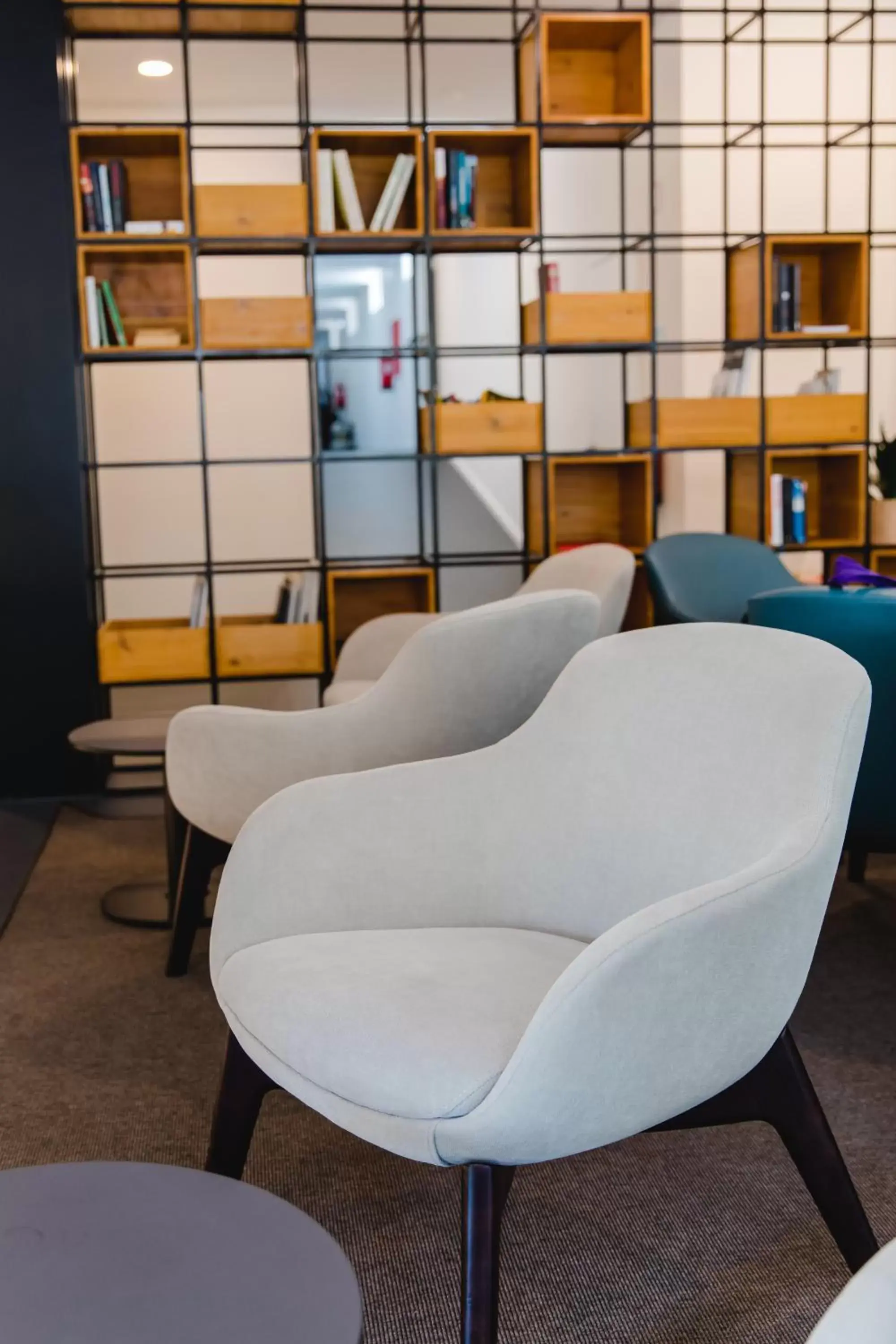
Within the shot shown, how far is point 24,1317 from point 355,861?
92 centimetres

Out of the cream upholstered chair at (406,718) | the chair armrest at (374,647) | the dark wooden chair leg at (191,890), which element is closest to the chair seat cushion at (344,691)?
the chair armrest at (374,647)

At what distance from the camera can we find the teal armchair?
8.59ft

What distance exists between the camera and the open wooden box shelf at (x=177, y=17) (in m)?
4.46

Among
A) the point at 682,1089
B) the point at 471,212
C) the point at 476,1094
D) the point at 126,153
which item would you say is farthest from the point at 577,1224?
the point at 126,153

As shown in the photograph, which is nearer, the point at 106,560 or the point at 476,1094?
the point at 476,1094

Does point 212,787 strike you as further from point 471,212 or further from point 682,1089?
point 471,212

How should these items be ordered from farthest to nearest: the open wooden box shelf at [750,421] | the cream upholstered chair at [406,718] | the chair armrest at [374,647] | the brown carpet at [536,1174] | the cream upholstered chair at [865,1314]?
1. the open wooden box shelf at [750,421]
2. the chair armrest at [374,647]
3. the cream upholstered chair at [406,718]
4. the brown carpet at [536,1174]
5. the cream upholstered chair at [865,1314]

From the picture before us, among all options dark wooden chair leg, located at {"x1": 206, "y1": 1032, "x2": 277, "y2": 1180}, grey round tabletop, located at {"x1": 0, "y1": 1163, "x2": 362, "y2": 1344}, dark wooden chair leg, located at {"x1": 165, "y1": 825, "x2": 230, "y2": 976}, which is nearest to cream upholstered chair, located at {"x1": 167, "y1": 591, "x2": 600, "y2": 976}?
dark wooden chair leg, located at {"x1": 165, "y1": 825, "x2": 230, "y2": 976}

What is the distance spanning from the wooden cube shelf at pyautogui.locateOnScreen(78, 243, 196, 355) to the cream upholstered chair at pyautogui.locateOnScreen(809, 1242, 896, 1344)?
428cm

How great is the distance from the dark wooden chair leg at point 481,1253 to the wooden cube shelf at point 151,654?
132 inches

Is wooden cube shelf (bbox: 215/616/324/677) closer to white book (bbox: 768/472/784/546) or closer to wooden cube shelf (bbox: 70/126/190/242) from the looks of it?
wooden cube shelf (bbox: 70/126/190/242)

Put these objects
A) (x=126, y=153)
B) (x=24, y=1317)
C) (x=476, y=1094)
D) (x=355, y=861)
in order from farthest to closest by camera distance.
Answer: (x=126, y=153) → (x=355, y=861) → (x=476, y=1094) → (x=24, y=1317)

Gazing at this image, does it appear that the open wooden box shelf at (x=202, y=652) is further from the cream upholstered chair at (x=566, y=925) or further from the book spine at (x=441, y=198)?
the cream upholstered chair at (x=566, y=925)

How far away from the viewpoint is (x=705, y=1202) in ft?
6.49
